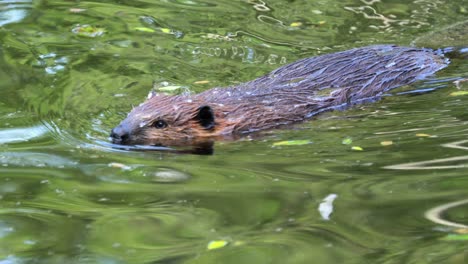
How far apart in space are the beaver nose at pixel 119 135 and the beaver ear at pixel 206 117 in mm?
674

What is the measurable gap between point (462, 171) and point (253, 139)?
77.5 inches

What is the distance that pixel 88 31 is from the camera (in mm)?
8906

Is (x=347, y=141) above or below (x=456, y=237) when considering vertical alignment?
below

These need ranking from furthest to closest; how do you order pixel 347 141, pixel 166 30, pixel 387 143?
pixel 166 30 → pixel 347 141 → pixel 387 143

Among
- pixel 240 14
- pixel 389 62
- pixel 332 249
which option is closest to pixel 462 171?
pixel 332 249

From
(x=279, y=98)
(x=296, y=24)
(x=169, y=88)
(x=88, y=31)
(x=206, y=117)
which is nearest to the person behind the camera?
(x=206, y=117)

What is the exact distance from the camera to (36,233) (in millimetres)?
3854

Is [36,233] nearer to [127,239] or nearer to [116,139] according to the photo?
[127,239]

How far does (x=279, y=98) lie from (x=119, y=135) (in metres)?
1.57

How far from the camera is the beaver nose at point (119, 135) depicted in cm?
570

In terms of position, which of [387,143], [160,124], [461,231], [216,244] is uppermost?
[461,231]

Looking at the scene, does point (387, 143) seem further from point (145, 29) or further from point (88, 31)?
point (88, 31)

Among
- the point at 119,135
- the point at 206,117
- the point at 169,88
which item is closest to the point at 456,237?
the point at 119,135

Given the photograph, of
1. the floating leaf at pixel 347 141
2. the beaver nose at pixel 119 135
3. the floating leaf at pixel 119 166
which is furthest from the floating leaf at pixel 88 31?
the floating leaf at pixel 347 141
